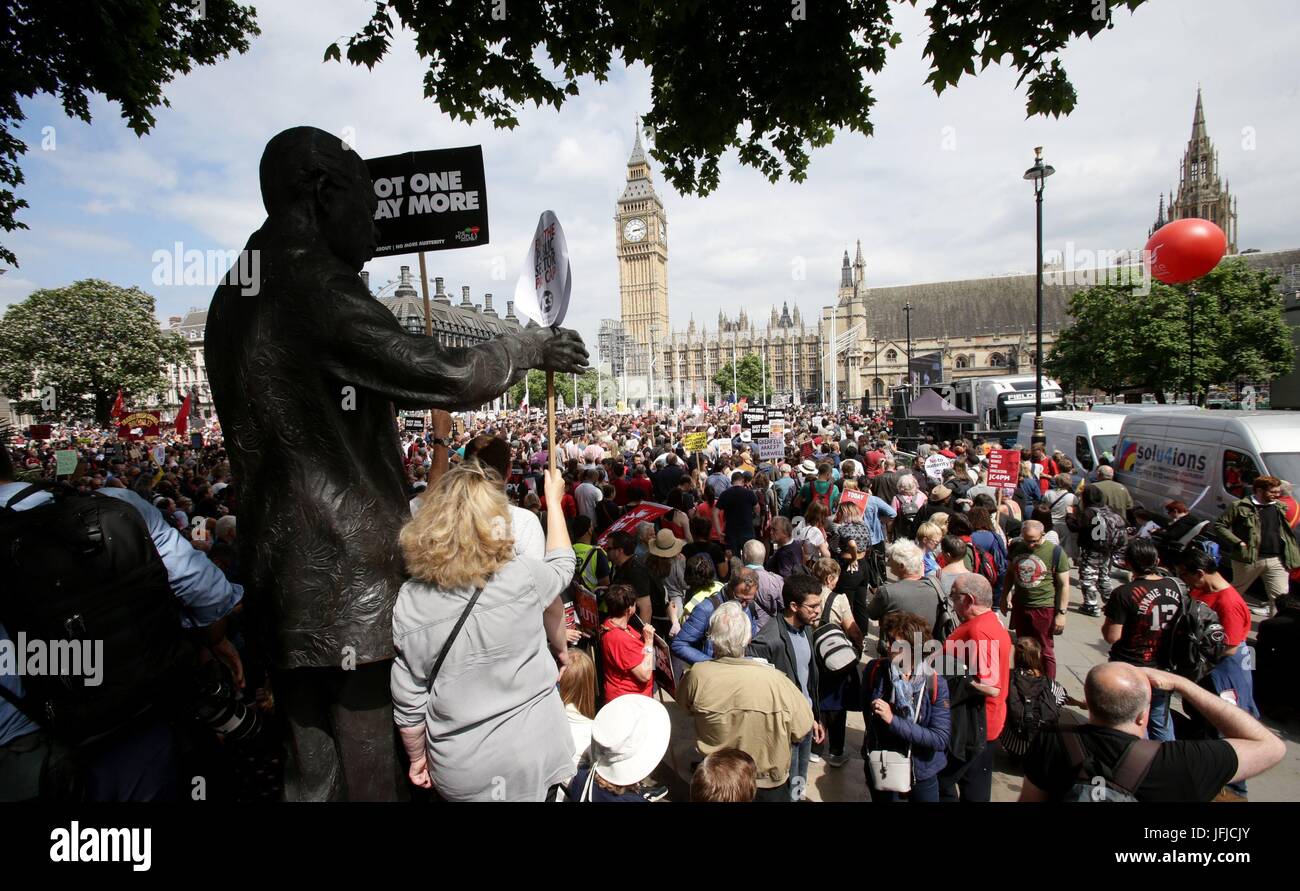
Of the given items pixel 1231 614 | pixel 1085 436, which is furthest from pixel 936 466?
pixel 1231 614

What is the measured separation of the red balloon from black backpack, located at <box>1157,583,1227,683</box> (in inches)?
254

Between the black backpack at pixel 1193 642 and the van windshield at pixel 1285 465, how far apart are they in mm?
5293

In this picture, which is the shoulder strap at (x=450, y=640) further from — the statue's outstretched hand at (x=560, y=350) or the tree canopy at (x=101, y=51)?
the tree canopy at (x=101, y=51)

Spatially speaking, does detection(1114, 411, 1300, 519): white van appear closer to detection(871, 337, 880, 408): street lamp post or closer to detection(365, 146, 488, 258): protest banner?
detection(365, 146, 488, 258): protest banner

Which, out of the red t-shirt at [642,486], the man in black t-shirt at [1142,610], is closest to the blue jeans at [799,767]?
the man in black t-shirt at [1142,610]

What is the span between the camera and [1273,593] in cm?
645

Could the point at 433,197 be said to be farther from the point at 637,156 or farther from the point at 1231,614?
the point at 637,156

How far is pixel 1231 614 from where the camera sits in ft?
13.9

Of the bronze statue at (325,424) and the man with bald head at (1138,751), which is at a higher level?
the bronze statue at (325,424)

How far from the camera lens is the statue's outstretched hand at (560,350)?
1.74 metres

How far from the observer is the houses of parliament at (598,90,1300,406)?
62.2 metres
